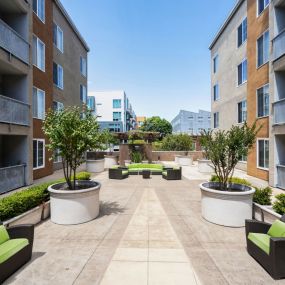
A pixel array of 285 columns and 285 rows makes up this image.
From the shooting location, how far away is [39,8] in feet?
51.6

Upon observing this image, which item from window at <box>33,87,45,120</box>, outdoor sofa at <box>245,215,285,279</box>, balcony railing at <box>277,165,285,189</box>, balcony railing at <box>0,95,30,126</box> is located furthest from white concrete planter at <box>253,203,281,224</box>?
window at <box>33,87,45,120</box>

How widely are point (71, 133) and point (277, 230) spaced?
6.66 metres

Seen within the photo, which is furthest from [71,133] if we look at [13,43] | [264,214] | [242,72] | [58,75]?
[242,72]

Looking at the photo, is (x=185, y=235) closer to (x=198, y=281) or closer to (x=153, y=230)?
(x=153, y=230)

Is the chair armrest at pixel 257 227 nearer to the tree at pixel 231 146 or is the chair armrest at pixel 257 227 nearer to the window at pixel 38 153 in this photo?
the tree at pixel 231 146

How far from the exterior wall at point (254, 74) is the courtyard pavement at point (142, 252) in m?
10.1

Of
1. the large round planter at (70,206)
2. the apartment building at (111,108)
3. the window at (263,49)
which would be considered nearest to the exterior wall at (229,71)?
the window at (263,49)

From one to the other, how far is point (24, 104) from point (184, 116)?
3337 inches

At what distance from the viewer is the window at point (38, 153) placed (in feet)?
49.4

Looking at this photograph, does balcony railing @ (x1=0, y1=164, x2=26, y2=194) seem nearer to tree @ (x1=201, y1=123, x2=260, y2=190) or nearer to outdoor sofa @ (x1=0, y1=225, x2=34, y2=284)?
outdoor sofa @ (x1=0, y1=225, x2=34, y2=284)

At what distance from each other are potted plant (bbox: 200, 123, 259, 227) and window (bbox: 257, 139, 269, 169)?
26.2 feet

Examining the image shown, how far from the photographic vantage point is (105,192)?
1156 cm

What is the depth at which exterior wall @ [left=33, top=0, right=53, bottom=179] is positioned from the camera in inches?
594

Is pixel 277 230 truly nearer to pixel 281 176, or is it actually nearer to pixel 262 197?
pixel 262 197
